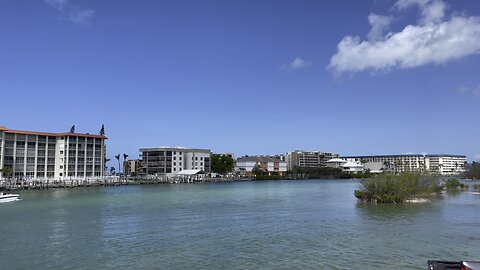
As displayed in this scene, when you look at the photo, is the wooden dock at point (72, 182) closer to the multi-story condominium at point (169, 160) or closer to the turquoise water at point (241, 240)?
Answer: the multi-story condominium at point (169, 160)

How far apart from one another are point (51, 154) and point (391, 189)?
10463 cm

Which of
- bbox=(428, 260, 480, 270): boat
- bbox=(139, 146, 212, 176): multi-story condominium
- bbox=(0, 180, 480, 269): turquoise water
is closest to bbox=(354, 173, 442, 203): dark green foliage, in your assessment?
bbox=(0, 180, 480, 269): turquoise water

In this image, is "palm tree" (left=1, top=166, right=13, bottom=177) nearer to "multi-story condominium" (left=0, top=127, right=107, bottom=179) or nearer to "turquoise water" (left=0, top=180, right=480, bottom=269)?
"multi-story condominium" (left=0, top=127, right=107, bottom=179)

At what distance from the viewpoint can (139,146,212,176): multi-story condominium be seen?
179 m

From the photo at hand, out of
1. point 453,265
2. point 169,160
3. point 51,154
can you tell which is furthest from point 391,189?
point 169,160

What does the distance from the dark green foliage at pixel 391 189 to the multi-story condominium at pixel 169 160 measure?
132m

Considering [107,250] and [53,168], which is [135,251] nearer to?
[107,250]

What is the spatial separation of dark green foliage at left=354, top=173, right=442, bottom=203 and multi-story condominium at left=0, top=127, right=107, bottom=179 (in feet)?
313

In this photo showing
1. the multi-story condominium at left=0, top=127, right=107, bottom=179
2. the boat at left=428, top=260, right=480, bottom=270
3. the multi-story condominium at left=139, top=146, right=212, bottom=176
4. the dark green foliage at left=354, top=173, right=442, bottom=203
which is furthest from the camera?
the multi-story condominium at left=139, top=146, right=212, bottom=176

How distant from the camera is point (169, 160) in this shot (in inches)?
7082

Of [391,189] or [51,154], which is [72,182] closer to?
[51,154]

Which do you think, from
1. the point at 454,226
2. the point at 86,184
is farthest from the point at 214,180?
the point at 454,226

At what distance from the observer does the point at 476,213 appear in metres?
41.0

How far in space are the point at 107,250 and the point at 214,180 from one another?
16008 cm
